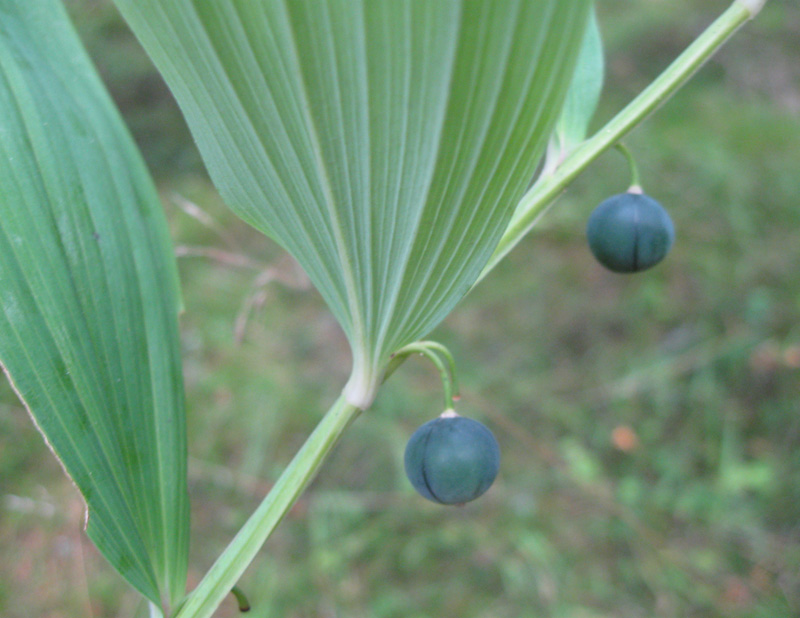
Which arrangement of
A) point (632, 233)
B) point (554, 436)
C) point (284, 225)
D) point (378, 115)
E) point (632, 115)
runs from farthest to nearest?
1. point (554, 436)
2. point (632, 233)
3. point (632, 115)
4. point (284, 225)
5. point (378, 115)

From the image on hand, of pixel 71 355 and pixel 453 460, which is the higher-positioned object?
pixel 71 355

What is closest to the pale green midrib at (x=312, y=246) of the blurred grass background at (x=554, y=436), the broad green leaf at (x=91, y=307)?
the broad green leaf at (x=91, y=307)

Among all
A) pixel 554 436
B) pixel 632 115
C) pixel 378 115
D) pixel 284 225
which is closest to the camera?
pixel 378 115

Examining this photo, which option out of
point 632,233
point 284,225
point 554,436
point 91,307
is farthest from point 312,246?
point 554,436

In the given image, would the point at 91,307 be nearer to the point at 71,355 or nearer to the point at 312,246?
the point at 71,355

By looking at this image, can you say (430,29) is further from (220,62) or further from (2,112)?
(2,112)

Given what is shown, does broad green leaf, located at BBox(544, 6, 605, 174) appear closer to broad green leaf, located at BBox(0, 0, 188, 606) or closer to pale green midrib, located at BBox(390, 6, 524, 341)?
pale green midrib, located at BBox(390, 6, 524, 341)

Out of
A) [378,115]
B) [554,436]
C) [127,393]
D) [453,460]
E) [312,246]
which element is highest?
[378,115]
